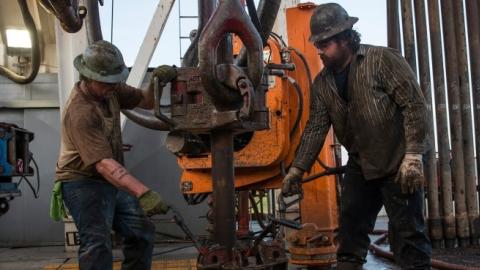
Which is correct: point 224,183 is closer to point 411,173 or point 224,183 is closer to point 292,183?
point 292,183

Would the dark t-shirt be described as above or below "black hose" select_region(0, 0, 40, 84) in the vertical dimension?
below

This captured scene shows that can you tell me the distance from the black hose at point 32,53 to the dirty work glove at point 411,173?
166 inches

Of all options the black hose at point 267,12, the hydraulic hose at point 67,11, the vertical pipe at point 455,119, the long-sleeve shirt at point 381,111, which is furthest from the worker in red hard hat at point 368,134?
the vertical pipe at point 455,119

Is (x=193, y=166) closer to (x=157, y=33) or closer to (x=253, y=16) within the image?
(x=253, y=16)

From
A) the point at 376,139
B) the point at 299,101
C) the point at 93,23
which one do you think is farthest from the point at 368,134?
the point at 93,23

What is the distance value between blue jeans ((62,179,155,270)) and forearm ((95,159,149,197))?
0.24 m

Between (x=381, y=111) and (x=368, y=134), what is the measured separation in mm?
143

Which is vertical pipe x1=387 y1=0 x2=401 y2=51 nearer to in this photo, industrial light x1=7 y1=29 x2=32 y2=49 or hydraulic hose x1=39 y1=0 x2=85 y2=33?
hydraulic hose x1=39 y1=0 x2=85 y2=33

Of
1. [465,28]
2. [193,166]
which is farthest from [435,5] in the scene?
[193,166]

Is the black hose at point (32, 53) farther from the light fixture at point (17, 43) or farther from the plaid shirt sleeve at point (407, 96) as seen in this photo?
the plaid shirt sleeve at point (407, 96)

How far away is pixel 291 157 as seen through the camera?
3953mm

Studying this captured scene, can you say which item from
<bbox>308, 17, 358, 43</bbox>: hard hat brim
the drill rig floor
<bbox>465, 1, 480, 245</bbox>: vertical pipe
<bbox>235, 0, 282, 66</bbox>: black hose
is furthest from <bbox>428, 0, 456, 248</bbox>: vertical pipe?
<bbox>235, 0, 282, 66</bbox>: black hose

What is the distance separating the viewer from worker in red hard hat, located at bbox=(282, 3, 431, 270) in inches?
110

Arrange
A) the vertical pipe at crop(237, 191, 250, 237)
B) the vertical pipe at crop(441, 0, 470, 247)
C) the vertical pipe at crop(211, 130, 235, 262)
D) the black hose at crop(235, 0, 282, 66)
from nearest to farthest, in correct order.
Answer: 1. the vertical pipe at crop(211, 130, 235, 262)
2. the black hose at crop(235, 0, 282, 66)
3. the vertical pipe at crop(237, 191, 250, 237)
4. the vertical pipe at crop(441, 0, 470, 247)
